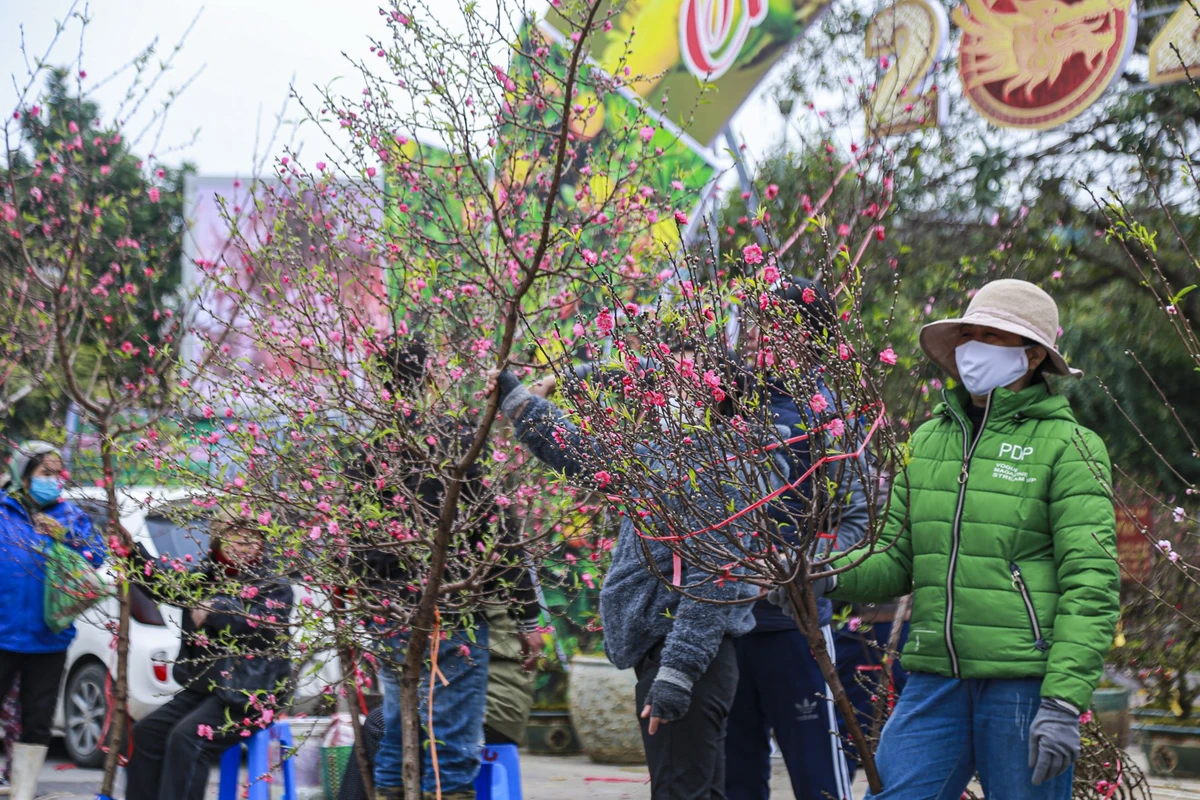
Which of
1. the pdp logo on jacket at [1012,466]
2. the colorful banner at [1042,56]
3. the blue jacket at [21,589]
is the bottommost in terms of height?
the pdp logo on jacket at [1012,466]

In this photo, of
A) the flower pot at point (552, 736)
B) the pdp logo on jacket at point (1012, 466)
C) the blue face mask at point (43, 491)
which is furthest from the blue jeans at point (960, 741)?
the flower pot at point (552, 736)

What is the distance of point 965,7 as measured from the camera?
1020cm

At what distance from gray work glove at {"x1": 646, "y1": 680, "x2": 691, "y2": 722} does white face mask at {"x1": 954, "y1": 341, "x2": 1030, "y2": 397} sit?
1.13 m

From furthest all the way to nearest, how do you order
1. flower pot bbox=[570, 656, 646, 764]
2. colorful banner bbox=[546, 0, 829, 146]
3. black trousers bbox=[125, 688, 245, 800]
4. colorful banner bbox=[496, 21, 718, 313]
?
colorful banner bbox=[546, 0, 829, 146]
flower pot bbox=[570, 656, 646, 764]
black trousers bbox=[125, 688, 245, 800]
colorful banner bbox=[496, 21, 718, 313]

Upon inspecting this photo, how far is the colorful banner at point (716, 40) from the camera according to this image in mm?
11039

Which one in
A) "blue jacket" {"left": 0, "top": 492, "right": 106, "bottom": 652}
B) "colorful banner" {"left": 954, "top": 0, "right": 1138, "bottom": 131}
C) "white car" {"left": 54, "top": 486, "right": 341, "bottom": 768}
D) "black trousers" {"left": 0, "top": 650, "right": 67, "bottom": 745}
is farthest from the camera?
"colorful banner" {"left": 954, "top": 0, "right": 1138, "bottom": 131}

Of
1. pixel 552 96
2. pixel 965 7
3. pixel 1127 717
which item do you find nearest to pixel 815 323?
pixel 552 96

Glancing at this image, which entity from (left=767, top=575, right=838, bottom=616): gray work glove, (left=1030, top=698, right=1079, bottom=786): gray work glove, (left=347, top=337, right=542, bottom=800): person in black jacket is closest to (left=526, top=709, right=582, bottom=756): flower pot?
(left=347, top=337, right=542, bottom=800): person in black jacket

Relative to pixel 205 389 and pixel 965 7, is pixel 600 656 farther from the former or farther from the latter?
pixel 965 7

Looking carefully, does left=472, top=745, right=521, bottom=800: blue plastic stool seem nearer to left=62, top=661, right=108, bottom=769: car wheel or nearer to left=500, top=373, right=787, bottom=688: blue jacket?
left=500, top=373, right=787, bottom=688: blue jacket

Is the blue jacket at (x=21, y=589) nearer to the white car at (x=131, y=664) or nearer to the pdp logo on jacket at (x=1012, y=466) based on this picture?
the white car at (x=131, y=664)

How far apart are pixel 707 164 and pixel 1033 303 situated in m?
6.34

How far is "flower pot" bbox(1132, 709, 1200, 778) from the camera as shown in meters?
7.31

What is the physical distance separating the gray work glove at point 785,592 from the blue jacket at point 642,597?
0.20m
